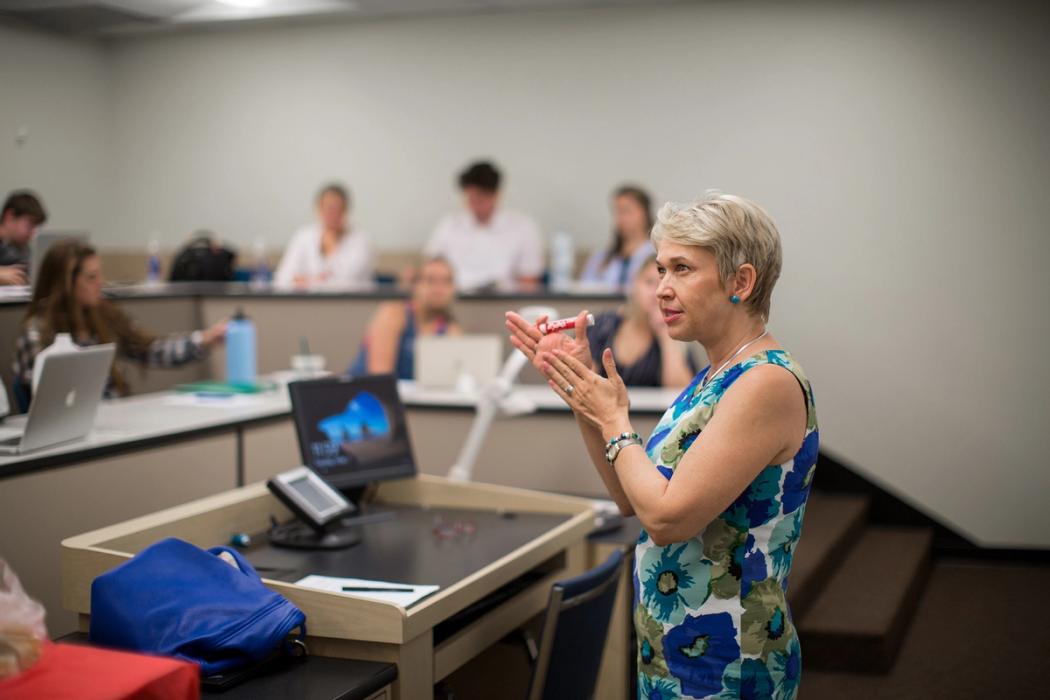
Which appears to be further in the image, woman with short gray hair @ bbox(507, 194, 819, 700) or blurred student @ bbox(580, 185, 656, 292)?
blurred student @ bbox(580, 185, 656, 292)

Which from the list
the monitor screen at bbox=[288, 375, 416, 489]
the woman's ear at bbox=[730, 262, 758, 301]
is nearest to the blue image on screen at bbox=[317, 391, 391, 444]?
the monitor screen at bbox=[288, 375, 416, 489]

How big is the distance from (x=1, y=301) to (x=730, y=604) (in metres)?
2.18

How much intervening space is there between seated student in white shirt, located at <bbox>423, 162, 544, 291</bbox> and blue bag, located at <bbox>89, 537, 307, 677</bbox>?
4508mm

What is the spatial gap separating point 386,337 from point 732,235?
3.12m

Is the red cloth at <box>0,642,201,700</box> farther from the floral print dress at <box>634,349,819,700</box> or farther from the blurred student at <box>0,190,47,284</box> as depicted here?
the blurred student at <box>0,190,47,284</box>

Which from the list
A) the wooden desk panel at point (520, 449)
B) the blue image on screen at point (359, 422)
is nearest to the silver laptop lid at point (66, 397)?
the blue image on screen at point (359, 422)

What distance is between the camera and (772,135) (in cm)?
611

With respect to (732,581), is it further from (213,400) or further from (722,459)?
(213,400)

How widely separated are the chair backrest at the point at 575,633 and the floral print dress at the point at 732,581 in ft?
1.28

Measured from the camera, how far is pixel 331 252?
6.64 m

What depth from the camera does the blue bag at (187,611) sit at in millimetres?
1672

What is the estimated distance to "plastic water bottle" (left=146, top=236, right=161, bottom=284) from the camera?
21.7 ft

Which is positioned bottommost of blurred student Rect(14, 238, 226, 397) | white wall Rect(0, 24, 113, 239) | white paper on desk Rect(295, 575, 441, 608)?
white paper on desk Rect(295, 575, 441, 608)

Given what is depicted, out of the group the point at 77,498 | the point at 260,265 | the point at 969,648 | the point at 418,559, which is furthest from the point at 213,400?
the point at 260,265
